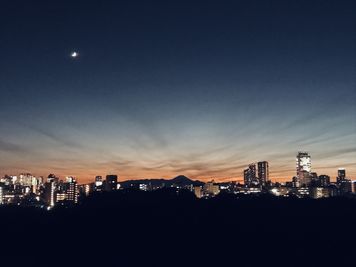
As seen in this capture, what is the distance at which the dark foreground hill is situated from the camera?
2557 inches

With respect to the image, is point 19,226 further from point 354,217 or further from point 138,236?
point 354,217

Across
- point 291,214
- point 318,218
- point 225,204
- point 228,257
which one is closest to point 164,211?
point 225,204

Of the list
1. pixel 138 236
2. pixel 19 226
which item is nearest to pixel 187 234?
pixel 138 236

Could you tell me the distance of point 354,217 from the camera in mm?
83875

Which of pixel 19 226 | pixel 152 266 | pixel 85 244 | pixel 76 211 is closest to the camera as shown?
pixel 152 266

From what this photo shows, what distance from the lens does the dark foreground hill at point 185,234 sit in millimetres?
64938

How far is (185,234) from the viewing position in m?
73.4

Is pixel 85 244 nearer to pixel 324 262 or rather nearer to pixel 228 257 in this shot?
pixel 228 257

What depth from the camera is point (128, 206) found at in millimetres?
92125

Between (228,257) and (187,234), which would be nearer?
(228,257)

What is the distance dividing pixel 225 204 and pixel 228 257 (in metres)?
28.2

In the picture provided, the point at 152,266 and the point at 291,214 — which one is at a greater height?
the point at 291,214

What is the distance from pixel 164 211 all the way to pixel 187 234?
13.6 m

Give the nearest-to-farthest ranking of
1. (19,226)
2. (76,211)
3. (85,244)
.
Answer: (85,244) → (19,226) → (76,211)
